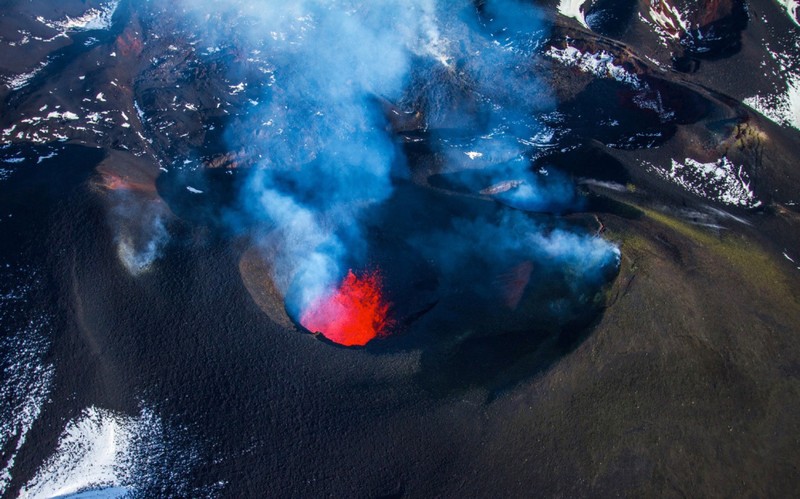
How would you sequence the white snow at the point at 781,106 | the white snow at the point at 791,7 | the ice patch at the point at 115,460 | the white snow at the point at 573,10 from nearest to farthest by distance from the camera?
the ice patch at the point at 115,460 → the white snow at the point at 781,106 → the white snow at the point at 573,10 → the white snow at the point at 791,7

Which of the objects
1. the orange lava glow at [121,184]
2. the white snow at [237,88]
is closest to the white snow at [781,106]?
the white snow at [237,88]

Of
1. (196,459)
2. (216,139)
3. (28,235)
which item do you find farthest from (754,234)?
(28,235)

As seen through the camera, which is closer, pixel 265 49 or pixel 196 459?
pixel 196 459

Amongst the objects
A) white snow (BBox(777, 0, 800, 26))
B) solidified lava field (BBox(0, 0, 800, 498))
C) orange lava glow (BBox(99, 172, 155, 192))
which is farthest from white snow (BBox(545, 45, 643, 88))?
orange lava glow (BBox(99, 172, 155, 192))

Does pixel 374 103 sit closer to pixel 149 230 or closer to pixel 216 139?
pixel 216 139

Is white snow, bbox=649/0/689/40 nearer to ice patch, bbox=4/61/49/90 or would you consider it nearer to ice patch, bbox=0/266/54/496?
ice patch, bbox=4/61/49/90

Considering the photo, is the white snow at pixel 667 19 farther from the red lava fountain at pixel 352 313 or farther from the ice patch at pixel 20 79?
the ice patch at pixel 20 79
